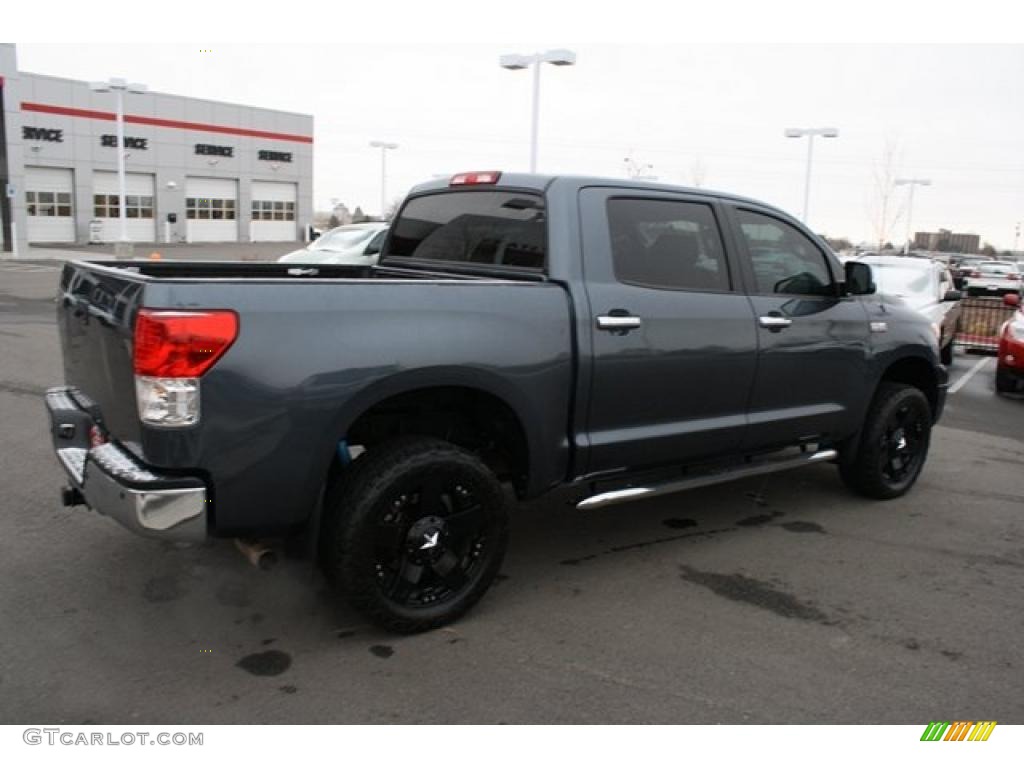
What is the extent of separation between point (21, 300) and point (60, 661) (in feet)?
57.8

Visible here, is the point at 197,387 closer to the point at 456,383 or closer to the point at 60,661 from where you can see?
the point at 456,383

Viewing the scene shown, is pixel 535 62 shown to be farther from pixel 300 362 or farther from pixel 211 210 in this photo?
pixel 211 210

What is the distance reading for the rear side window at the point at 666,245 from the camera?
13.9ft

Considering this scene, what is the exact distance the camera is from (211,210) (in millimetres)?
51375

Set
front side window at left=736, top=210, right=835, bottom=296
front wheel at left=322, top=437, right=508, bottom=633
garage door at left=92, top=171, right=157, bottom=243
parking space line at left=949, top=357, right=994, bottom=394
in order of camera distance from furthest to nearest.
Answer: garage door at left=92, top=171, right=157, bottom=243, parking space line at left=949, top=357, right=994, bottom=394, front side window at left=736, top=210, right=835, bottom=296, front wheel at left=322, top=437, right=508, bottom=633

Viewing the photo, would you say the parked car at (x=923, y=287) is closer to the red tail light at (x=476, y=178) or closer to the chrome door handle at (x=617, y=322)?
the red tail light at (x=476, y=178)

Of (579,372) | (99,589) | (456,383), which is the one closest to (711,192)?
(579,372)

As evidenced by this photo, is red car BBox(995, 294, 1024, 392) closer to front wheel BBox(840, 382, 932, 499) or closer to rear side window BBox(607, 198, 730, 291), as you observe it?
front wheel BBox(840, 382, 932, 499)

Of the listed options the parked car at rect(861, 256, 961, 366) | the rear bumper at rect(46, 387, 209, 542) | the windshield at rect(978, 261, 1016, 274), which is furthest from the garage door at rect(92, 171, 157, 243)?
the rear bumper at rect(46, 387, 209, 542)

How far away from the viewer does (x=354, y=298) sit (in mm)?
3305

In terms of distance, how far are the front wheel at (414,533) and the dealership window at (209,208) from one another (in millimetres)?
50462

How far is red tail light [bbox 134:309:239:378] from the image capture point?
9.67 ft

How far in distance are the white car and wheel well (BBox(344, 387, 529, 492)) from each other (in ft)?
36.9

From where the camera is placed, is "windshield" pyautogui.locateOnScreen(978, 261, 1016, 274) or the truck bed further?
"windshield" pyautogui.locateOnScreen(978, 261, 1016, 274)
